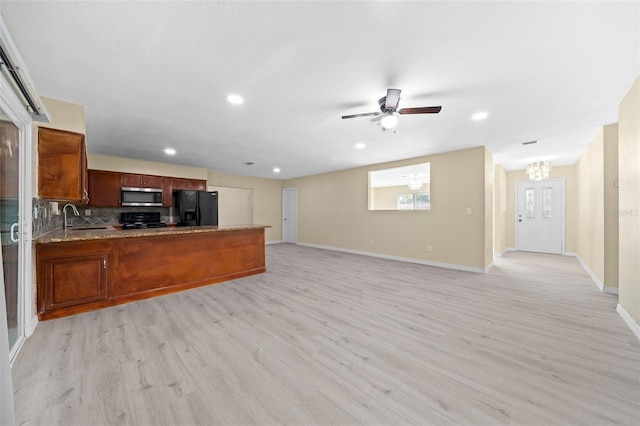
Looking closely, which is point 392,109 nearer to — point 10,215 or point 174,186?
point 10,215

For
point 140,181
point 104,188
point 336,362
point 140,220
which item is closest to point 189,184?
point 140,181

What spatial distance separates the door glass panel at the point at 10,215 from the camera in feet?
6.57

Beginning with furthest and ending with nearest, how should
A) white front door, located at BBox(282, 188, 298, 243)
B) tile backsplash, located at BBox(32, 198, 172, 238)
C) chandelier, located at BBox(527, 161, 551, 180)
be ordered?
white front door, located at BBox(282, 188, 298, 243) → chandelier, located at BBox(527, 161, 551, 180) → tile backsplash, located at BBox(32, 198, 172, 238)

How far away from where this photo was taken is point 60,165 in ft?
8.70

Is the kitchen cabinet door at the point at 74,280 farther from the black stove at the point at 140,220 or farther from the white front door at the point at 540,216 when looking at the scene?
the white front door at the point at 540,216

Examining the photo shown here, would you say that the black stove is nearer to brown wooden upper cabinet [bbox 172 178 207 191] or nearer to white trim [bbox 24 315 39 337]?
brown wooden upper cabinet [bbox 172 178 207 191]

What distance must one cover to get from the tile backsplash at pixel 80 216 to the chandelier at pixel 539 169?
8970mm

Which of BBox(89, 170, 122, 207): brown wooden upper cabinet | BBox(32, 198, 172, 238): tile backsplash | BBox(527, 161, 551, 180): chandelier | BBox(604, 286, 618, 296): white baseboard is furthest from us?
BBox(527, 161, 551, 180): chandelier

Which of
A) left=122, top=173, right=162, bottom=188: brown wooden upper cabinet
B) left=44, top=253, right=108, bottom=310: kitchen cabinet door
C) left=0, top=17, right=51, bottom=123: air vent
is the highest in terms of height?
left=0, top=17, right=51, bottom=123: air vent

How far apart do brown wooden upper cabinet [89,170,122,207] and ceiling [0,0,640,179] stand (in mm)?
1801

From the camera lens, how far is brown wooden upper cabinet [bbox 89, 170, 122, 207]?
16.3ft

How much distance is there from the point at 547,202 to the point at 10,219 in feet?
34.1

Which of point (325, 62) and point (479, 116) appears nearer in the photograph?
point (325, 62)

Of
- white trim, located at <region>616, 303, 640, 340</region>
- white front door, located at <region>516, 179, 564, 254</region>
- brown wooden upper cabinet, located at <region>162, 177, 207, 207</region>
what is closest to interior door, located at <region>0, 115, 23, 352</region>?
brown wooden upper cabinet, located at <region>162, 177, 207, 207</region>
